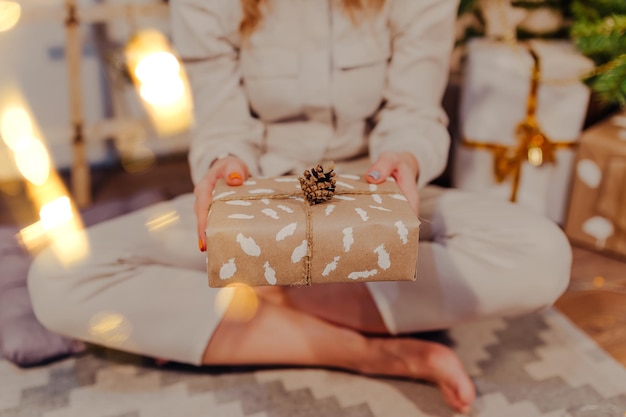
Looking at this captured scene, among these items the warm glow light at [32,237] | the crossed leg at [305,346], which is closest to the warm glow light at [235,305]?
the crossed leg at [305,346]

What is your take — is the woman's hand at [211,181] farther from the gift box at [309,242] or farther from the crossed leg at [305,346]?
the crossed leg at [305,346]

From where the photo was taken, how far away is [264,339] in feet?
3.39

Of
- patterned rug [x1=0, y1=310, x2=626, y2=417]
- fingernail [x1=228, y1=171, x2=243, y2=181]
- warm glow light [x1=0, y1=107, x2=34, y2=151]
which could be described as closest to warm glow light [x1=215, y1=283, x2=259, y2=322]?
patterned rug [x1=0, y1=310, x2=626, y2=417]

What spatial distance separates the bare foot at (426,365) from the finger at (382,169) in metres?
0.32

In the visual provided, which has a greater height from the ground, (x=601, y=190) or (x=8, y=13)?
(x=8, y=13)

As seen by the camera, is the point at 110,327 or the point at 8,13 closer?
the point at 110,327

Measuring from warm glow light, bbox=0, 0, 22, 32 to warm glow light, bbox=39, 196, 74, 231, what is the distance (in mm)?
480

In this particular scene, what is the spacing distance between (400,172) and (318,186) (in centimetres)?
21

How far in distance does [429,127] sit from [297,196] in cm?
41

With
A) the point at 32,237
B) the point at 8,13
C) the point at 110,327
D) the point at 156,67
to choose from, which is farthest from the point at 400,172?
the point at 8,13

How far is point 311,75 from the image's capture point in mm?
1099

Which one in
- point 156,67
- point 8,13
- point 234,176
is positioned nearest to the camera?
point 234,176

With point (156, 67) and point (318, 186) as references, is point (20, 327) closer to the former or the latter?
point (318, 186)

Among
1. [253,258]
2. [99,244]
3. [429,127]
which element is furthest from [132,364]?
[429,127]
